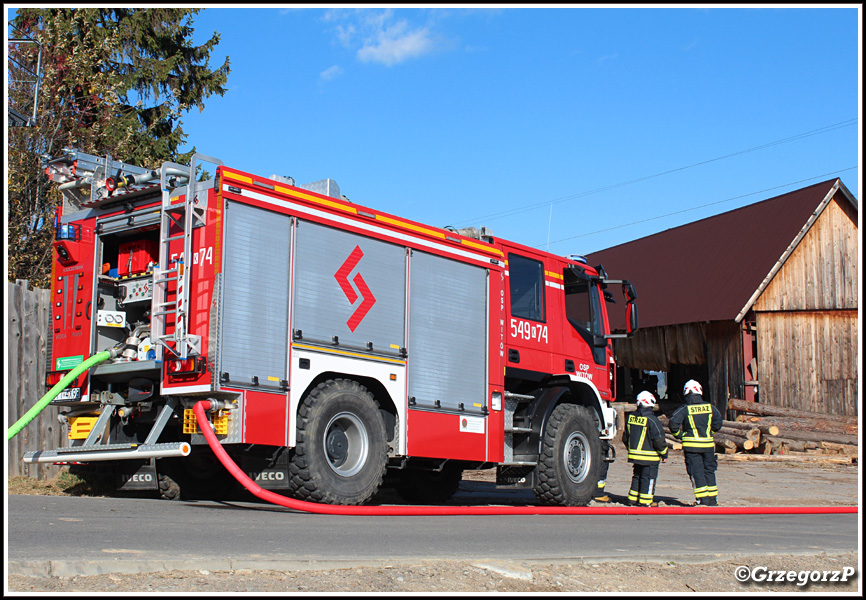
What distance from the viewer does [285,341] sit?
354 inches

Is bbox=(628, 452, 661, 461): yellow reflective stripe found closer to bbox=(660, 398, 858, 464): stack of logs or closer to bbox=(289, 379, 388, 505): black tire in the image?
bbox=(289, 379, 388, 505): black tire

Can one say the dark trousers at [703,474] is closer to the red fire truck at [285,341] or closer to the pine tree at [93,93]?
the red fire truck at [285,341]

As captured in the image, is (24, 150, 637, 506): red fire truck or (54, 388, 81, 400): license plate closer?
(24, 150, 637, 506): red fire truck

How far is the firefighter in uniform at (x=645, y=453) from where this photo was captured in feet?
43.7

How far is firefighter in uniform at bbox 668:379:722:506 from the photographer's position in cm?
1338

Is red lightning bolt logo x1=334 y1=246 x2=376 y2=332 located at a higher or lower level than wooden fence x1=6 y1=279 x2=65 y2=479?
higher

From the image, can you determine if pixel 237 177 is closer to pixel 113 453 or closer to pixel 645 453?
pixel 113 453

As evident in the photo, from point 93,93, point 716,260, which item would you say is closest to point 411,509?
point 93,93

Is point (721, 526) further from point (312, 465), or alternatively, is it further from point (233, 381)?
point (233, 381)

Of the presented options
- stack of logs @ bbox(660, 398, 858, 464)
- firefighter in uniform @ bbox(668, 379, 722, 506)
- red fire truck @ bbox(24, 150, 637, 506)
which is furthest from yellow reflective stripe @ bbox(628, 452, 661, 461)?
stack of logs @ bbox(660, 398, 858, 464)

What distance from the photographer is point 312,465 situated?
8.91m

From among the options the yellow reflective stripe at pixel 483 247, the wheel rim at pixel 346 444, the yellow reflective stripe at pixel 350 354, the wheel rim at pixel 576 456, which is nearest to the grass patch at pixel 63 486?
the wheel rim at pixel 346 444

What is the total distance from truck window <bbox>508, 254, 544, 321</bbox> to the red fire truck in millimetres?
45

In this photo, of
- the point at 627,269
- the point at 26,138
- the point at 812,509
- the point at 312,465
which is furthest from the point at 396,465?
the point at 627,269
